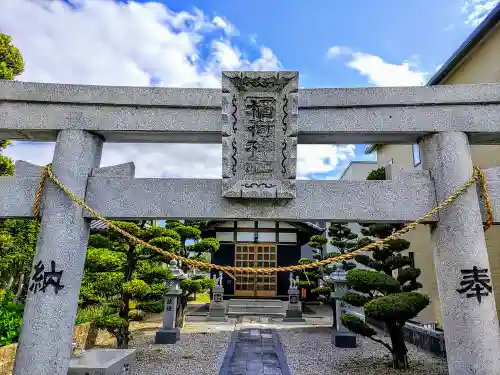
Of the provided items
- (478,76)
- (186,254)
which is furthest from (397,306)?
(186,254)

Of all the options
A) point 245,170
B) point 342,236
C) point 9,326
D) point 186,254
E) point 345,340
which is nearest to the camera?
point 245,170

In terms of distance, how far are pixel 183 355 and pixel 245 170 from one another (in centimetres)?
767

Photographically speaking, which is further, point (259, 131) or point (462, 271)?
point (259, 131)

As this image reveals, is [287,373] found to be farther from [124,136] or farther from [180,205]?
[124,136]

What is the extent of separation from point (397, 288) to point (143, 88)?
23.1 feet

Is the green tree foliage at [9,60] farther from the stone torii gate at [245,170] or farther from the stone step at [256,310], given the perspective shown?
the stone step at [256,310]

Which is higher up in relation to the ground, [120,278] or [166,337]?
[120,278]

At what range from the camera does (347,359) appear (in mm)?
8984

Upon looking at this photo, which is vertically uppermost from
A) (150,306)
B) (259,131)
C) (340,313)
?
(259,131)

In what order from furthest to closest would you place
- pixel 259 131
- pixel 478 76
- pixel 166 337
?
pixel 166 337 < pixel 478 76 < pixel 259 131

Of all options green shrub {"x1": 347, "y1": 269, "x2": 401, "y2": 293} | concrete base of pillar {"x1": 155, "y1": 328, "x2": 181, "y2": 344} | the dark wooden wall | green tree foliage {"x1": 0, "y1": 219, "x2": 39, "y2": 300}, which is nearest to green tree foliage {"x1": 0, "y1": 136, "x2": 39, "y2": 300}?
green tree foliage {"x1": 0, "y1": 219, "x2": 39, "y2": 300}

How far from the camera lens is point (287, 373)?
770cm

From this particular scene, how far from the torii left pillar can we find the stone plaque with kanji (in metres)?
1.98

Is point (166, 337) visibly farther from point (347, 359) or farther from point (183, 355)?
point (347, 359)
